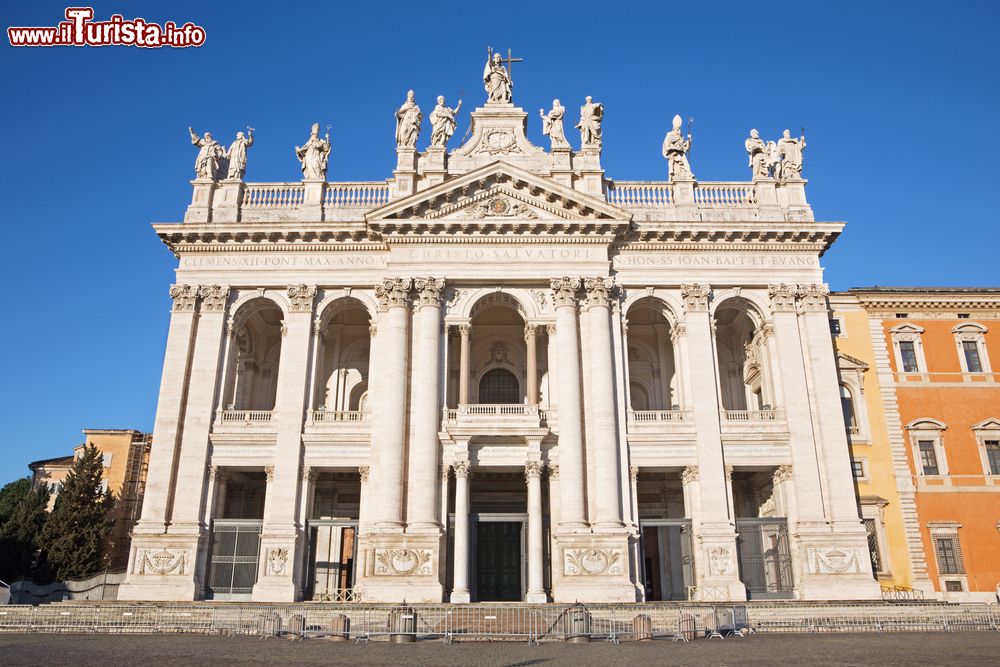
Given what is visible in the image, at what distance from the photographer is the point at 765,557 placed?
29.3m

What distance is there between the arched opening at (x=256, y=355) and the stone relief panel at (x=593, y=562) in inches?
587

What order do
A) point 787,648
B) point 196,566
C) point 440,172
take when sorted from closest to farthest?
point 787,648, point 196,566, point 440,172

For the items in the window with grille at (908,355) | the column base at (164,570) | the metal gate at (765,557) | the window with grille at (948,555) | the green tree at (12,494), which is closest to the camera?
the column base at (164,570)

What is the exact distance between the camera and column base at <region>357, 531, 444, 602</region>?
2664cm

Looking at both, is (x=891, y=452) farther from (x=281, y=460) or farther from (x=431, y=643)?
(x=281, y=460)

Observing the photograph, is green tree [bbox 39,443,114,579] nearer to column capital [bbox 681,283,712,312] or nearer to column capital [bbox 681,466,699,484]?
column capital [bbox 681,466,699,484]

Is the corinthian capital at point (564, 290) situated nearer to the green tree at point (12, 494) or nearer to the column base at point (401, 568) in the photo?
the column base at point (401, 568)

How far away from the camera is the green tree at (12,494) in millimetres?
55062

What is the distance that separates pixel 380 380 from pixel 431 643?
1298 cm

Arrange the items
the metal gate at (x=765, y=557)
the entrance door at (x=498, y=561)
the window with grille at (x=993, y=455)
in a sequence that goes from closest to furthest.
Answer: the metal gate at (x=765, y=557), the entrance door at (x=498, y=561), the window with grille at (x=993, y=455)

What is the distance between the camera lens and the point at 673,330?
31.8 metres

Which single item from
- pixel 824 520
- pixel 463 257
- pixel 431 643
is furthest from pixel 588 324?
pixel 431 643

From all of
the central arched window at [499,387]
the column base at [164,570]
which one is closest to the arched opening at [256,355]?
the column base at [164,570]

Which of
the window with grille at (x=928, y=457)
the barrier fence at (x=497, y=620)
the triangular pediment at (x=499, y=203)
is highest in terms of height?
the triangular pediment at (x=499, y=203)
